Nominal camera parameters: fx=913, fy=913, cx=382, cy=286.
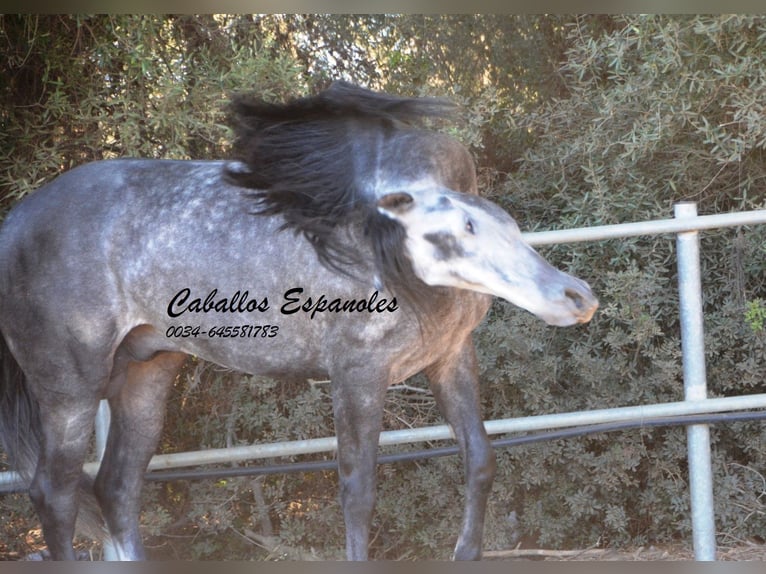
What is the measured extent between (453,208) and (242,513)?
57.2 inches

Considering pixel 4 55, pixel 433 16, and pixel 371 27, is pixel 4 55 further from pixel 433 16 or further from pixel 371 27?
pixel 433 16

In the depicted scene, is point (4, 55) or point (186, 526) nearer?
point (4, 55)

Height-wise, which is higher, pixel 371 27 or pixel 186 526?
pixel 371 27

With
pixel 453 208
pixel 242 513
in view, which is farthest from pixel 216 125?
pixel 242 513

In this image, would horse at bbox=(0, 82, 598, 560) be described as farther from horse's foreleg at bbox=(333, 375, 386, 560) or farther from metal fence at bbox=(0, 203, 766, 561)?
metal fence at bbox=(0, 203, 766, 561)

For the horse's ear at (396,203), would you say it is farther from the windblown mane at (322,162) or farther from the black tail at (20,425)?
the black tail at (20,425)

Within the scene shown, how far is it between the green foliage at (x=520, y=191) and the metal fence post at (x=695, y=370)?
1.11 ft

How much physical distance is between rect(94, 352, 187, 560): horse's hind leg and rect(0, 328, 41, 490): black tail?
6.6 inches

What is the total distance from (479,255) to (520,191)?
101 cm

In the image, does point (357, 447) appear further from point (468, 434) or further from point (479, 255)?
point (479, 255)

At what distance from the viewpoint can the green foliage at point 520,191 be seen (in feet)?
8.18

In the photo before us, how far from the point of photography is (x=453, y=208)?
1776mm

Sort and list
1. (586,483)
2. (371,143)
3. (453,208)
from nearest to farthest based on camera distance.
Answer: (453,208), (371,143), (586,483)

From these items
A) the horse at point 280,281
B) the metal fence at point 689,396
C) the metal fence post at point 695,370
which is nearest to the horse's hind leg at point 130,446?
the horse at point 280,281
